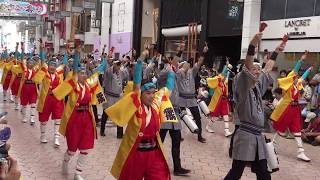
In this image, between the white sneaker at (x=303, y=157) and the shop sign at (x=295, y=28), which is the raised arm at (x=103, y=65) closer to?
the white sneaker at (x=303, y=157)

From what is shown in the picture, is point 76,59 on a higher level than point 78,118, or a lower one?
higher

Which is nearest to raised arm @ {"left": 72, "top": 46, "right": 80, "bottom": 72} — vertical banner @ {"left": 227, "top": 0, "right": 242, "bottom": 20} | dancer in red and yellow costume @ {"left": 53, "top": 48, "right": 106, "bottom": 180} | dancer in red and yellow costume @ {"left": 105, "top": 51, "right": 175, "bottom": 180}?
dancer in red and yellow costume @ {"left": 53, "top": 48, "right": 106, "bottom": 180}

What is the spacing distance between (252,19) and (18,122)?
8.72m

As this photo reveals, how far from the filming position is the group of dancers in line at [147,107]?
4.86 meters

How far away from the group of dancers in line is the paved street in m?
0.33

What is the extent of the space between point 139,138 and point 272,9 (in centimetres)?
1196

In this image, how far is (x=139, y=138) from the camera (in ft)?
15.8

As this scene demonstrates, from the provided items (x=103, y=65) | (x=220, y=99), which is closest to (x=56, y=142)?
(x=103, y=65)

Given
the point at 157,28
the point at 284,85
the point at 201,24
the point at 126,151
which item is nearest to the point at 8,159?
the point at 126,151

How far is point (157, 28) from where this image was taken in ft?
79.8

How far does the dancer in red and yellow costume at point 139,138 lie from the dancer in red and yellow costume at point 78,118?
6.13 feet

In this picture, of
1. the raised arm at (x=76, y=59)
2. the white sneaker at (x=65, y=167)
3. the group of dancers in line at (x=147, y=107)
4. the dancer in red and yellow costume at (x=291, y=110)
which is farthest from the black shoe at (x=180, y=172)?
the dancer in red and yellow costume at (x=291, y=110)

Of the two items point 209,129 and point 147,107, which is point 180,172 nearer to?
point 147,107

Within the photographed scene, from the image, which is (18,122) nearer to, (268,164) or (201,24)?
(268,164)
